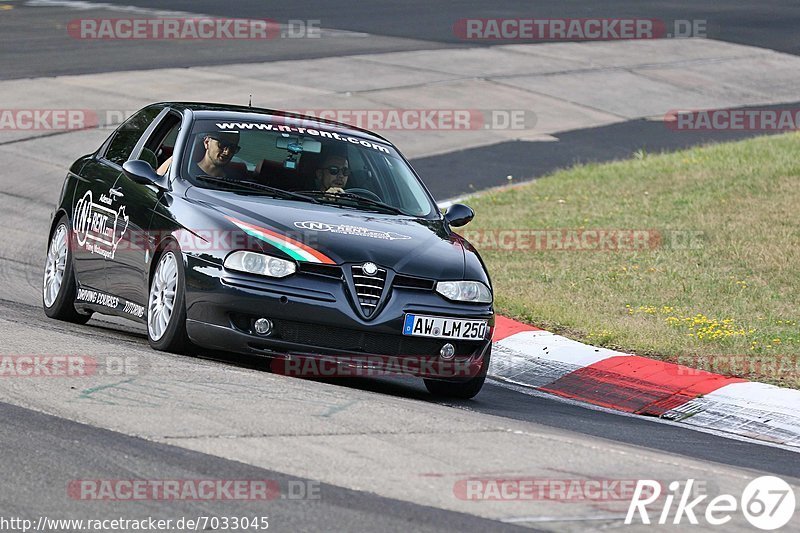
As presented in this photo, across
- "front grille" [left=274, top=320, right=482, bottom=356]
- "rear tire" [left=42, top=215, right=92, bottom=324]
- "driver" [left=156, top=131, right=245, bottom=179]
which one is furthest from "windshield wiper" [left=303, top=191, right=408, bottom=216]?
"rear tire" [left=42, top=215, right=92, bottom=324]

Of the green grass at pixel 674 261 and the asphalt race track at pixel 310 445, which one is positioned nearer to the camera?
the asphalt race track at pixel 310 445

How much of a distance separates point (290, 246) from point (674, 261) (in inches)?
230

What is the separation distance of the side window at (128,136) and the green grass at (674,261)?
10.3ft

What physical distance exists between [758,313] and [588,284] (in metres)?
1.66

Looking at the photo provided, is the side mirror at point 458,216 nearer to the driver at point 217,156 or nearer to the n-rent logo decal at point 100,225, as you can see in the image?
the driver at point 217,156

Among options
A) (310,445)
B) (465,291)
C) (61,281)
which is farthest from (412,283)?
(61,281)

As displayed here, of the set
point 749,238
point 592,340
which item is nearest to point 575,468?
point 592,340

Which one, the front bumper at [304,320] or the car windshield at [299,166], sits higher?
the car windshield at [299,166]

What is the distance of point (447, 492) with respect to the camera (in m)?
5.61

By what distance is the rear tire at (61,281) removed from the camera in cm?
991

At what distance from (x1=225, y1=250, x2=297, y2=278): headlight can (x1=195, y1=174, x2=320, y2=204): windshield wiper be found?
88 centimetres

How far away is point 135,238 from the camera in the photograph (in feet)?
29.0

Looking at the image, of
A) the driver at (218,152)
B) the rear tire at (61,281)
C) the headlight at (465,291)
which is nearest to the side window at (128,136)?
the rear tire at (61,281)

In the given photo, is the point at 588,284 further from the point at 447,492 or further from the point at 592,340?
the point at 447,492
